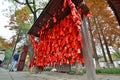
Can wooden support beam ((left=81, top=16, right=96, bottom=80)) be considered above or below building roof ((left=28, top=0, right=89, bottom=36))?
below

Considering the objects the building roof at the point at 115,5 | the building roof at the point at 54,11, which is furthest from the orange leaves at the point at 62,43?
the building roof at the point at 115,5

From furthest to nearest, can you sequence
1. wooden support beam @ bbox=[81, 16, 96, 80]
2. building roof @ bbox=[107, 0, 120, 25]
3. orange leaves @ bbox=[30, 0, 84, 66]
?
orange leaves @ bbox=[30, 0, 84, 66], building roof @ bbox=[107, 0, 120, 25], wooden support beam @ bbox=[81, 16, 96, 80]

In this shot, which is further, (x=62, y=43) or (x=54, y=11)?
(x=62, y=43)

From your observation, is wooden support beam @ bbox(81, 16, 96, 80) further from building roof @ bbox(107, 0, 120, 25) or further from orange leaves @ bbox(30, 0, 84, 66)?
building roof @ bbox(107, 0, 120, 25)

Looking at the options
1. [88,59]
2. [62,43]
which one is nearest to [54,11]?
[62,43]

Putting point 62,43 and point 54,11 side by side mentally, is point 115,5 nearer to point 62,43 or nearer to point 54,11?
point 54,11

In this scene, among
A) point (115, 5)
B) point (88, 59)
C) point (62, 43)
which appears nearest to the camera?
point (88, 59)

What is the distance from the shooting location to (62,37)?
6902 millimetres

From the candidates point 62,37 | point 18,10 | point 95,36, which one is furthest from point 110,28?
point 62,37

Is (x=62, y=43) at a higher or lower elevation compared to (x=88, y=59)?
higher

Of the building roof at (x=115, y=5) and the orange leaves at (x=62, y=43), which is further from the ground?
the building roof at (x=115, y=5)

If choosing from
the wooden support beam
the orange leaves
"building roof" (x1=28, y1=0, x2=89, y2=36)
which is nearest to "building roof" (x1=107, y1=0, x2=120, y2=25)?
"building roof" (x1=28, y1=0, x2=89, y2=36)

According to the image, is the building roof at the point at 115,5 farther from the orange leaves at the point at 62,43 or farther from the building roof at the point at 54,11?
the orange leaves at the point at 62,43

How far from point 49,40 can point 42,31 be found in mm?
707
